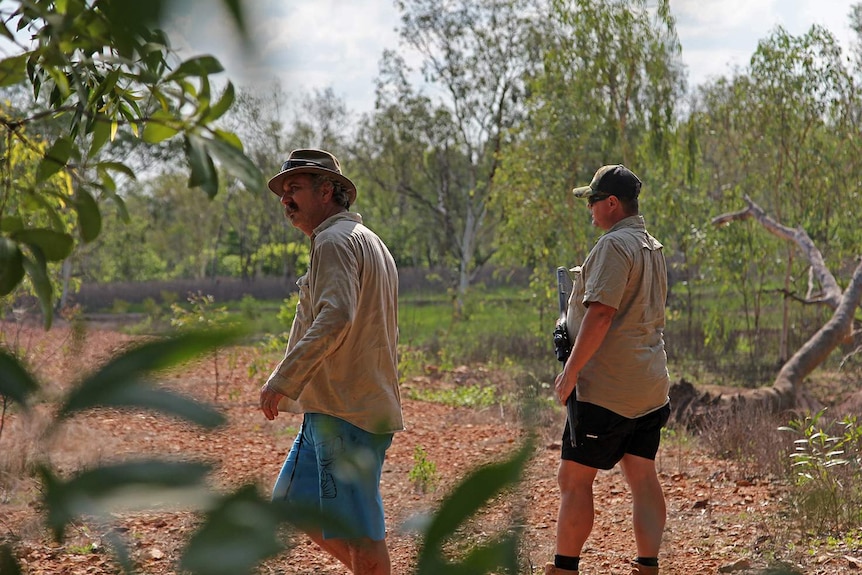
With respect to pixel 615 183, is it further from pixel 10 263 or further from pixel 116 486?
pixel 116 486

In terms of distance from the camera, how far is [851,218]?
11.4 meters

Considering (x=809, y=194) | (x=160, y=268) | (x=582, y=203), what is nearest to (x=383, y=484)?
(x=582, y=203)

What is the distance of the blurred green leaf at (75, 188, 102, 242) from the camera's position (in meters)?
0.57

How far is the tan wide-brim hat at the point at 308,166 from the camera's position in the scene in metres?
3.14

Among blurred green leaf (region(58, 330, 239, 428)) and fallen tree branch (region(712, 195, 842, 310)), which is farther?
fallen tree branch (region(712, 195, 842, 310))

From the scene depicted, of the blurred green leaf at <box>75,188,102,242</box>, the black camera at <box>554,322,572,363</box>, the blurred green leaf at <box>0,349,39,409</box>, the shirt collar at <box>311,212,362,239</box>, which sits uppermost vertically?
the shirt collar at <box>311,212,362,239</box>

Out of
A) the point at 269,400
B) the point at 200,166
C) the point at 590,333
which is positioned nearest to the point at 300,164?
the point at 269,400

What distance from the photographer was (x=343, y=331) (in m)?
2.87

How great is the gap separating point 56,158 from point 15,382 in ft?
1.19

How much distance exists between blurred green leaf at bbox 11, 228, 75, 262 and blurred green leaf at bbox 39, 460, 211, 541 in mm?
190

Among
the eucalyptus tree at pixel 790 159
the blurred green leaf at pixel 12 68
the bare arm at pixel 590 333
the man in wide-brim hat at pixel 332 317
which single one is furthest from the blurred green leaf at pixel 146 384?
the eucalyptus tree at pixel 790 159

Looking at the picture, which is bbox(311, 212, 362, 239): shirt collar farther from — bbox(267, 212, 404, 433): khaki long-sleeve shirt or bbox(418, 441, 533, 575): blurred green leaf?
bbox(418, 441, 533, 575): blurred green leaf

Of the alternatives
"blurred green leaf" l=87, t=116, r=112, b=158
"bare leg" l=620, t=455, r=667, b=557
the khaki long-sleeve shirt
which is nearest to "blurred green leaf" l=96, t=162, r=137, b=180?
"blurred green leaf" l=87, t=116, r=112, b=158

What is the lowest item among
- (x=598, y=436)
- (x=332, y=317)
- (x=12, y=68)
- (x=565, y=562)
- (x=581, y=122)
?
(x=565, y=562)
